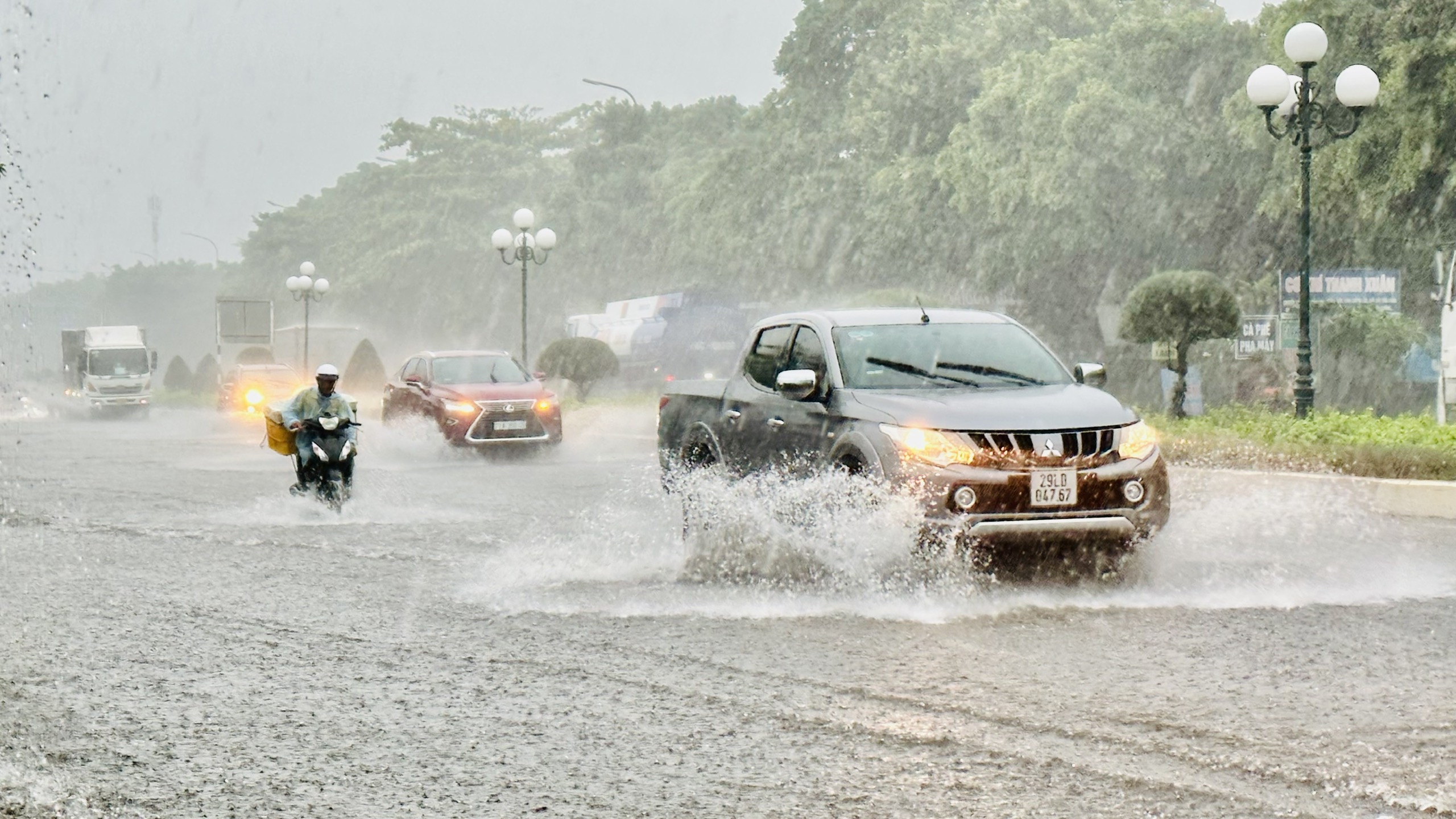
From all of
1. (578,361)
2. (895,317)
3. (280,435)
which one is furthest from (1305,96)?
(578,361)

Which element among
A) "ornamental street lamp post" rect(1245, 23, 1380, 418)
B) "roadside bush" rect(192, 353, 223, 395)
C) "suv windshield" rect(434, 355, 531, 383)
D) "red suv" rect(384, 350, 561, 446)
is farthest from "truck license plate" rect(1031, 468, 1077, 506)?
"roadside bush" rect(192, 353, 223, 395)

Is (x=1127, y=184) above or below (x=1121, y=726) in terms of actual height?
above

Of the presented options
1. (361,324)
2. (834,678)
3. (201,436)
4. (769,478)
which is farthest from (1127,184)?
(361,324)

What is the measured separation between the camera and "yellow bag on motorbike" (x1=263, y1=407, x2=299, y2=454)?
14.1 meters

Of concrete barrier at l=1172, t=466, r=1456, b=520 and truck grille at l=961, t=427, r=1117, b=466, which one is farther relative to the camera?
concrete barrier at l=1172, t=466, r=1456, b=520

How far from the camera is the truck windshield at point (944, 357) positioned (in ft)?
31.1

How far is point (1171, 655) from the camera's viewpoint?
22.7 feet

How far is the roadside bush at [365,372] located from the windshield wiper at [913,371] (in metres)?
42.3

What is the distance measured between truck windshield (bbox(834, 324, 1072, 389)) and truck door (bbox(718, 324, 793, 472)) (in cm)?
62

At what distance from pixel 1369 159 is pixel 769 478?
54.8 feet

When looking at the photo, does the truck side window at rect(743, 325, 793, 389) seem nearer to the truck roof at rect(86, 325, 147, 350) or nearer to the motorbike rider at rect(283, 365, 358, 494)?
the motorbike rider at rect(283, 365, 358, 494)

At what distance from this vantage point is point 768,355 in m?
10.7

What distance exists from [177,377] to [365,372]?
32608 mm

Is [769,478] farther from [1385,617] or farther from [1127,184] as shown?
[1127,184]
